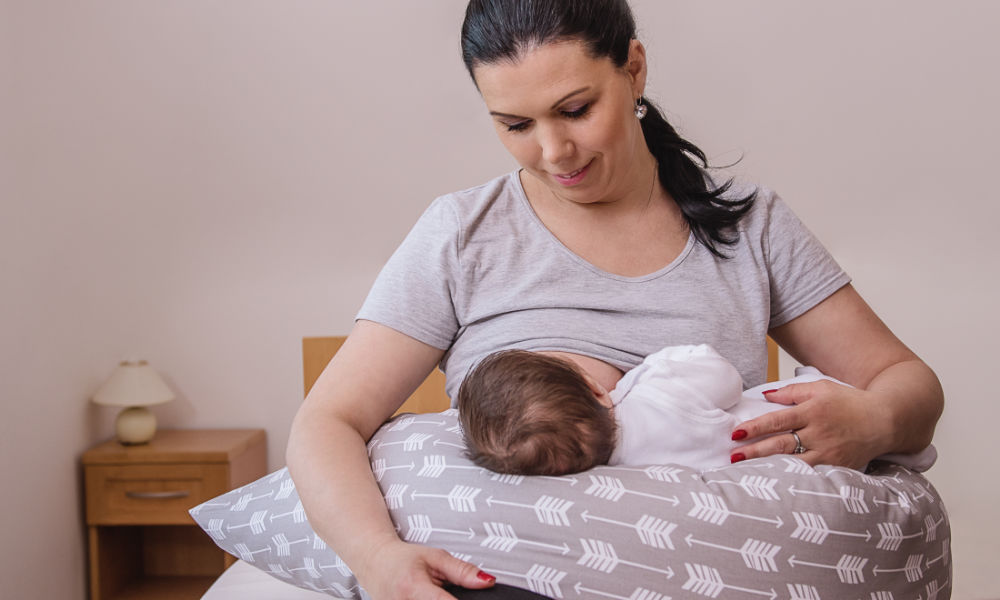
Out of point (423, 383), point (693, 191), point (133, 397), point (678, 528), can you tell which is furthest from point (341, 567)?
point (133, 397)

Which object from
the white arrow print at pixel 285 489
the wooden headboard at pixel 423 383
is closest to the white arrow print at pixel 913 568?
the white arrow print at pixel 285 489

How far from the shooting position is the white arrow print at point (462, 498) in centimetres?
107

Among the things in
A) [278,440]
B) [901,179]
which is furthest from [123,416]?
[901,179]

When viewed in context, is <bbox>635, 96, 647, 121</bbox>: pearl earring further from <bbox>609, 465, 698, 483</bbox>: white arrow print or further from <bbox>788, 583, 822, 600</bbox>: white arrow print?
<bbox>788, 583, 822, 600</bbox>: white arrow print

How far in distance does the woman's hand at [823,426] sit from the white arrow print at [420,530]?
0.42 m

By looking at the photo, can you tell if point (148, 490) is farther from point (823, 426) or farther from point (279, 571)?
→ point (823, 426)

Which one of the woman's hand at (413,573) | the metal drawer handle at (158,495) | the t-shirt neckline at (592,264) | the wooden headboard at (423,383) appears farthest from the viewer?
the metal drawer handle at (158,495)

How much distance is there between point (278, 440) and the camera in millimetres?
3373

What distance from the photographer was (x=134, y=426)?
3105 mm

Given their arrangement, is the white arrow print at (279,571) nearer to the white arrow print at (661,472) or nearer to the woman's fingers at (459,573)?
the woman's fingers at (459,573)

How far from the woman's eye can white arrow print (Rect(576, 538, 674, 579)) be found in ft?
1.99

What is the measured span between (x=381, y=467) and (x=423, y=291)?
30 cm

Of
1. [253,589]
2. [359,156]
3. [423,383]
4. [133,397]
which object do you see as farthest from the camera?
[359,156]

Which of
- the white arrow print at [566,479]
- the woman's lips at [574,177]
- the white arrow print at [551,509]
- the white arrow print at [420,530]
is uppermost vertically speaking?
the woman's lips at [574,177]
